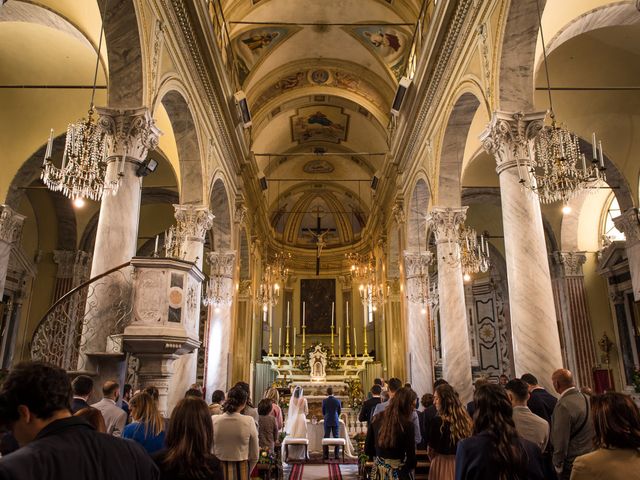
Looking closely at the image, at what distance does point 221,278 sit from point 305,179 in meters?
9.80

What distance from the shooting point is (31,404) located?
1603mm

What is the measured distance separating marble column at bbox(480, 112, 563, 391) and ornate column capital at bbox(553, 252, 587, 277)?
8111 mm

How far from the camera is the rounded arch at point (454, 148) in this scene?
9375 millimetres

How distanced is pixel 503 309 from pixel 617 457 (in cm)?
1584

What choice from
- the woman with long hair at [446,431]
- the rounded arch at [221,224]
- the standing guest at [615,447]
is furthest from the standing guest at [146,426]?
the rounded arch at [221,224]

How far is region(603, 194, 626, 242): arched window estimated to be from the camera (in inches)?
538

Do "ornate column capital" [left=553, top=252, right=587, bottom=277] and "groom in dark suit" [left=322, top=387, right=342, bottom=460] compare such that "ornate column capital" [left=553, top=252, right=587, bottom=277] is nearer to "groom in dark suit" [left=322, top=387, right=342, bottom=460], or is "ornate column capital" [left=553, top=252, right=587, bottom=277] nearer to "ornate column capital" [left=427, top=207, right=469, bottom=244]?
"ornate column capital" [left=427, top=207, right=469, bottom=244]

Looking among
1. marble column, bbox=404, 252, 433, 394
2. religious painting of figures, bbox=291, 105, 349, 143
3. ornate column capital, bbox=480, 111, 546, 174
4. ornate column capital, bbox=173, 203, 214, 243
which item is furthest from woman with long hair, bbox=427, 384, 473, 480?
religious painting of figures, bbox=291, 105, 349, 143

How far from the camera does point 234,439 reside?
13.1 ft

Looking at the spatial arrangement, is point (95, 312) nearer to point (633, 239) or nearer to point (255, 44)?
point (633, 239)

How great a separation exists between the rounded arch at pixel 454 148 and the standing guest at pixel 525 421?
21.1ft

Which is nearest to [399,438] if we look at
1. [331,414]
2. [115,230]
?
[115,230]

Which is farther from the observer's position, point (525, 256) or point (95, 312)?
point (525, 256)

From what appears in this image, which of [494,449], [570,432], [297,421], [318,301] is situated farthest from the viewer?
[318,301]
